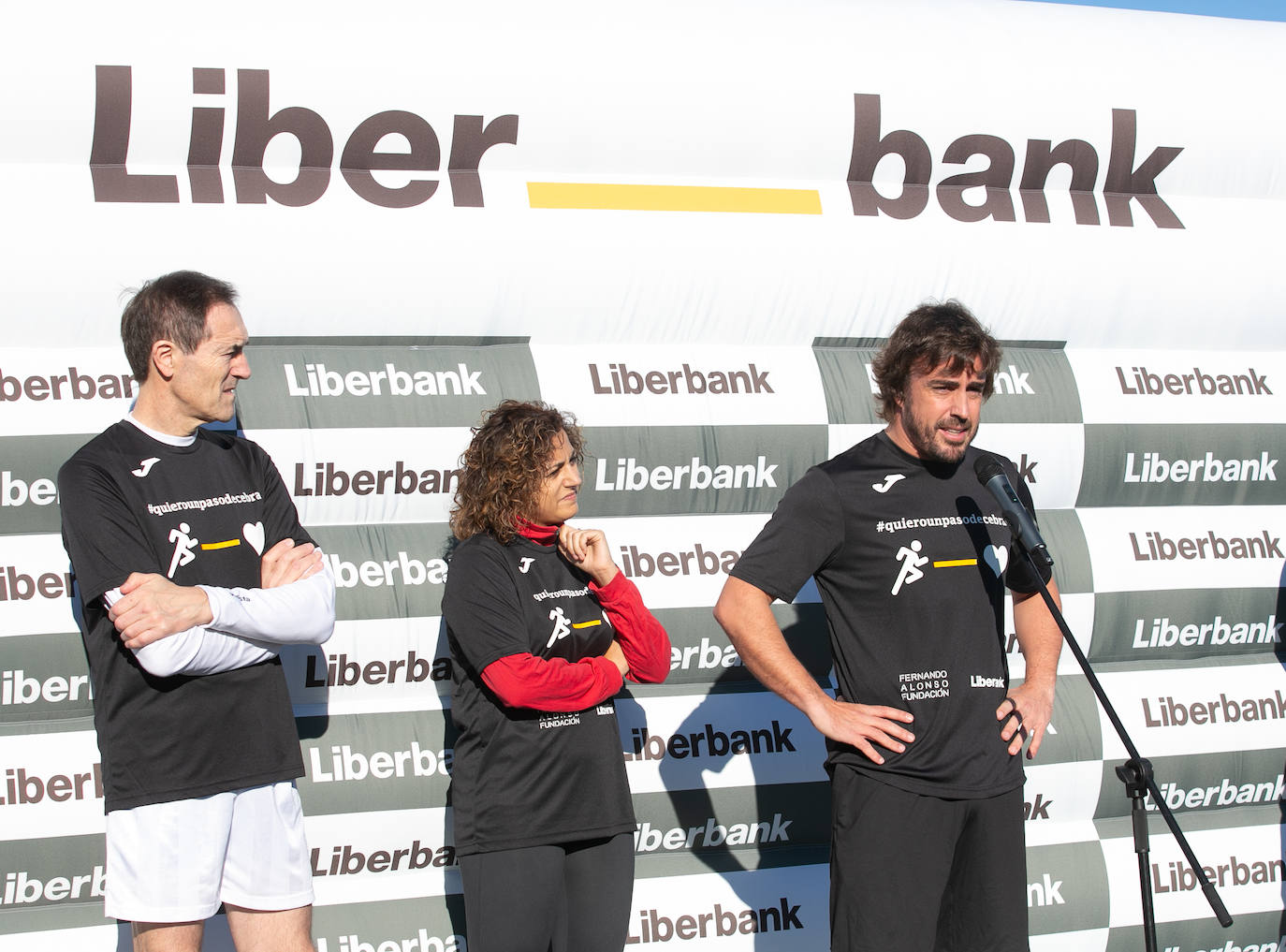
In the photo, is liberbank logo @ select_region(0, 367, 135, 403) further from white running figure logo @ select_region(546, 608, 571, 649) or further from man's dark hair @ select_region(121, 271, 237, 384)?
white running figure logo @ select_region(546, 608, 571, 649)

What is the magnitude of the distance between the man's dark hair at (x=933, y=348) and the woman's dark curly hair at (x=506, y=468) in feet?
2.28

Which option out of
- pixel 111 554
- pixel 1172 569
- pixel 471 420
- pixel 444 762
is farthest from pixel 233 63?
pixel 1172 569

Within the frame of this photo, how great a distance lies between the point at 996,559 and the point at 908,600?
0.25 meters

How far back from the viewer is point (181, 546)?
260cm

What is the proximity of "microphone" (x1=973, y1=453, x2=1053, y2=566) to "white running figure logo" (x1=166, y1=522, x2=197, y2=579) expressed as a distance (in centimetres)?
156

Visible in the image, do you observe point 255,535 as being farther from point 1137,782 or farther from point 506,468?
point 1137,782

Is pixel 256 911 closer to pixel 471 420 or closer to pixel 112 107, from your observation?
pixel 471 420

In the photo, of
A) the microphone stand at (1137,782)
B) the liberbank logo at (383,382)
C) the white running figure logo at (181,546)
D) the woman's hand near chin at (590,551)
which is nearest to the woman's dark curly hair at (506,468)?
the woman's hand near chin at (590,551)

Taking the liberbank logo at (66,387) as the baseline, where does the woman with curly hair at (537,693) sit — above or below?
below

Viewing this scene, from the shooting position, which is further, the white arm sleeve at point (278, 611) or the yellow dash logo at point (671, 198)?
the yellow dash logo at point (671, 198)

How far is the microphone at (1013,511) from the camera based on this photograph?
2514 mm

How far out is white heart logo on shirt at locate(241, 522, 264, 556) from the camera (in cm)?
271

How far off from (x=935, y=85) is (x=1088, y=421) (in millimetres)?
1011

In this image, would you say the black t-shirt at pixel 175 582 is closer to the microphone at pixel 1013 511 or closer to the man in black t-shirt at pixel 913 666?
the man in black t-shirt at pixel 913 666
